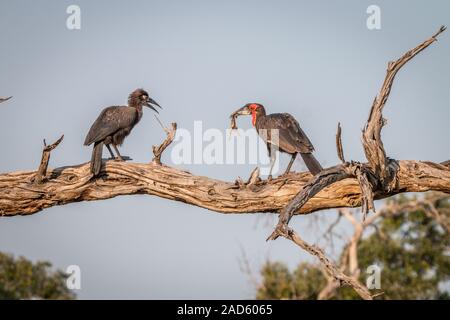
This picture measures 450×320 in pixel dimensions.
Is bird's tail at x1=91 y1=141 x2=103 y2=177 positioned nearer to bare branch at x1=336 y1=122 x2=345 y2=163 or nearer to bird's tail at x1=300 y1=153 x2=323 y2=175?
bird's tail at x1=300 y1=153 x2=323 y2=175

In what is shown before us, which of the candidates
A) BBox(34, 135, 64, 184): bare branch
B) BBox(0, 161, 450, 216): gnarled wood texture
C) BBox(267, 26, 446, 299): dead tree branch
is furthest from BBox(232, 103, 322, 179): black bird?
BBox(34, 135, 64, 184): bare branch

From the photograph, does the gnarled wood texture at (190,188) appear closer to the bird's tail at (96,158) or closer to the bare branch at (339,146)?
the bird's tail at (96,158)

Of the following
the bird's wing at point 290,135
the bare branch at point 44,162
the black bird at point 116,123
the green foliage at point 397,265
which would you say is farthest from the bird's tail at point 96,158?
the green foliage at point 397,265

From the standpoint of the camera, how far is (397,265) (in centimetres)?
2406

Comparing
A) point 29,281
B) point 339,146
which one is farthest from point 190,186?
point 29,281

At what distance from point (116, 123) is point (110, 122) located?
11 centimetres

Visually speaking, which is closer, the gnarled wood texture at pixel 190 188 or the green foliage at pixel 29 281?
the gnarled wood texture at pixel 190 188

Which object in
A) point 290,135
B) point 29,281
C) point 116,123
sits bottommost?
point 29,281

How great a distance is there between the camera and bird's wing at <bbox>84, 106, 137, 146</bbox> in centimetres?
982

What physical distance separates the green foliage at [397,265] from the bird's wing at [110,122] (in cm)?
1235

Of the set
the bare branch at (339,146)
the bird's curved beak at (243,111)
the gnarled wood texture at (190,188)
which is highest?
the bird's curved beak at (243,111)

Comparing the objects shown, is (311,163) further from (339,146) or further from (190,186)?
(339,146)

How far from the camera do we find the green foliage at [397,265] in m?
22.6
